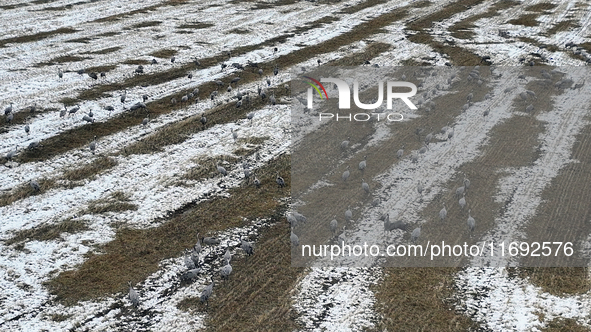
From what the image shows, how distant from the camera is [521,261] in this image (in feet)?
44.1

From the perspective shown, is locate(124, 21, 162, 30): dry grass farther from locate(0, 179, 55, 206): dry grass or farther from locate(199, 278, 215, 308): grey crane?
locate(199, 278, 215, 308): grey crane

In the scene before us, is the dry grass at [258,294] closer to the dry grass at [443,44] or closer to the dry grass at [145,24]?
the dry grass at [443,44]

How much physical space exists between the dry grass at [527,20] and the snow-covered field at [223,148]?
0.42m

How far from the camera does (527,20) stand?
3816cm

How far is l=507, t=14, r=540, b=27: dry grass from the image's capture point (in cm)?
3716

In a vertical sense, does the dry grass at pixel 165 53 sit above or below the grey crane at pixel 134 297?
above

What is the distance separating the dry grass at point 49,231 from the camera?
14.0 m

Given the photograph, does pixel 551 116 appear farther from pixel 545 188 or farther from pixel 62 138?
pixel 62 138

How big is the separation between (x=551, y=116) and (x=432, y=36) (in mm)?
12730

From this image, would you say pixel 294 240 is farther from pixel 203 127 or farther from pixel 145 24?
pixel 145 24

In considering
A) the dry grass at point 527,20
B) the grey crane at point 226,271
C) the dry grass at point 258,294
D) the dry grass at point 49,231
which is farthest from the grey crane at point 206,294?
the dry grass at point 527,20

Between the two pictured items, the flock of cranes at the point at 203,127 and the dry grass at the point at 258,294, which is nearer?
the dry grass at the point at 258,294

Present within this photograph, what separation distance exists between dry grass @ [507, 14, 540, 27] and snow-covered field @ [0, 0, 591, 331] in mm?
423

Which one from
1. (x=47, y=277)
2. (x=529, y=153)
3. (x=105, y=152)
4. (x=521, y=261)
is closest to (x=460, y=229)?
(x=521, y=261)
